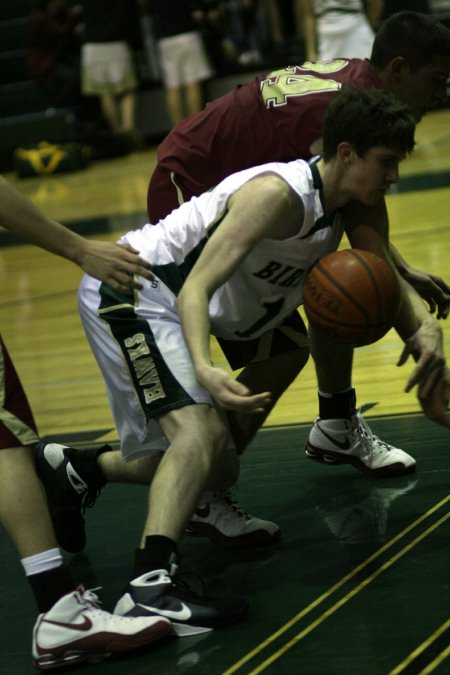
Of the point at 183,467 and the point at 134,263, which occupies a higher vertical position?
the point at 134,263

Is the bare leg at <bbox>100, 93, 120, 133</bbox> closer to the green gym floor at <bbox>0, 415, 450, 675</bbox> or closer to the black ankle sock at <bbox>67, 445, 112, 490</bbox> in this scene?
the green gym floor at <bbox>0, 415, 450, 675</bbox>

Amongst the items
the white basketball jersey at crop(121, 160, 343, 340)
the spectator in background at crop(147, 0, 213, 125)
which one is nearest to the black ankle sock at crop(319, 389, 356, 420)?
the white basketball jersey at crop(121, 160, 343, 340)

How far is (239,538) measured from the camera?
3.75 meters

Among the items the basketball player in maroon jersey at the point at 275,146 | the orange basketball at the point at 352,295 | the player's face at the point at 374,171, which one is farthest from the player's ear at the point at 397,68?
the orange basketball at the point at 352,295

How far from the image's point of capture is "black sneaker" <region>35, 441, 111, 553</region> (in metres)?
3.81

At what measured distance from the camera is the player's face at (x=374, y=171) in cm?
332

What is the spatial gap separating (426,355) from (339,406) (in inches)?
38.2

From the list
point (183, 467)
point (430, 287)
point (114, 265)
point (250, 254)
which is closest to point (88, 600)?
point (183, 467)

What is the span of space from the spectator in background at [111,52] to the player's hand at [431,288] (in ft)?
31.0

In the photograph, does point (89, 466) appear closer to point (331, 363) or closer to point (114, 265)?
point (114, 265)

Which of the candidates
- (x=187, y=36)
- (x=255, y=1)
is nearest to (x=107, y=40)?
(x=187, y=36)

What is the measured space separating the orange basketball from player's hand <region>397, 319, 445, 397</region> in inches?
3.4

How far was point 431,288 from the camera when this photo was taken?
412cm

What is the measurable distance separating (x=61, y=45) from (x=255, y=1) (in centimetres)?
Result: 214
